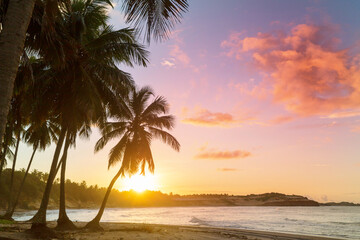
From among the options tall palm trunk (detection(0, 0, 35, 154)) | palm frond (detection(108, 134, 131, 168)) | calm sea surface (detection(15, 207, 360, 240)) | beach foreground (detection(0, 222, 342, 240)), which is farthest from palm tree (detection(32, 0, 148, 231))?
calm sea surface (detection(15, 207, 360, 240))

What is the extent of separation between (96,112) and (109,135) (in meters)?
5.65

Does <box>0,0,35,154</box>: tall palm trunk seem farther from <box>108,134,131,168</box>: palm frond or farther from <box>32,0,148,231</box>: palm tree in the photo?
<box>108,134,131,168</box>: palm frond

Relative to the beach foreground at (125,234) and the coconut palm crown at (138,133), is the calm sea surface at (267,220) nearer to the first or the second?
the beach foreground at (125,234)

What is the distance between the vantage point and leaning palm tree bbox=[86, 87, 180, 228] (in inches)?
664

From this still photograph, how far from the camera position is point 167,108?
62.3 feet

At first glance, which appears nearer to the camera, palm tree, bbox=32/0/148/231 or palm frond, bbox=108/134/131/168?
palm tree, bbox=32/0/148/231

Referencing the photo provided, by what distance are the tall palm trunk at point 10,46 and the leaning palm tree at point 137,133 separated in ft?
40.5

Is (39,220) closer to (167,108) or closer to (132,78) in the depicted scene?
(132,78)

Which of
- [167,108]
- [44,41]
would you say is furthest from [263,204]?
[44,41]

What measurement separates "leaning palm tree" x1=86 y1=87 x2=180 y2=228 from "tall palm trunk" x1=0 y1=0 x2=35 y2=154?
40.5 feet

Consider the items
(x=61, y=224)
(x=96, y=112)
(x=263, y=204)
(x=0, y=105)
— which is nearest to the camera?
(x=0, y=105)

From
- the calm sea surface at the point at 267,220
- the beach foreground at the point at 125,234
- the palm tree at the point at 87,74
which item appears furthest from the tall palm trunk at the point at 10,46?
the calm sea surface at the point at 267,220

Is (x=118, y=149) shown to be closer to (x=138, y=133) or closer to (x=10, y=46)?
(x=138, y=133)

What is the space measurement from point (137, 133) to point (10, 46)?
45.5 ft
